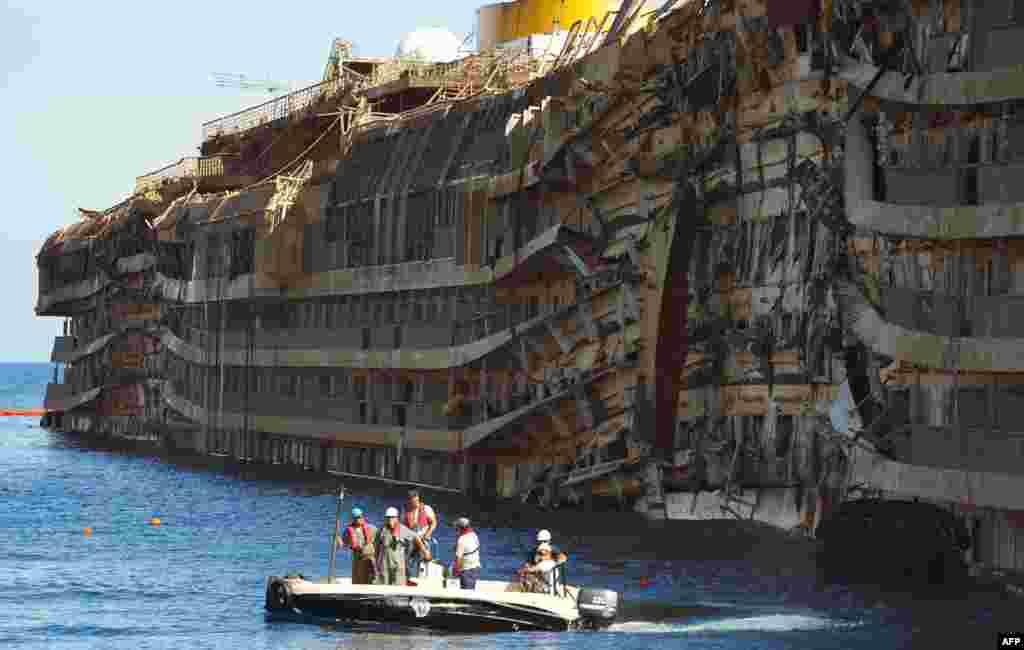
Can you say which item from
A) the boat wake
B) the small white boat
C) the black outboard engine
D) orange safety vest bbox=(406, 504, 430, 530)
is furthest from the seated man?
orange safety vest bbox=(406, 504, 430, 530)

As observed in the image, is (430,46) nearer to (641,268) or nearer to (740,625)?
(641,268)

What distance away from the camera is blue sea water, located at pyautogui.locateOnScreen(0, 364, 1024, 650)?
53.0 metres

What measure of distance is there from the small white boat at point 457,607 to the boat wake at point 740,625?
0.96 m

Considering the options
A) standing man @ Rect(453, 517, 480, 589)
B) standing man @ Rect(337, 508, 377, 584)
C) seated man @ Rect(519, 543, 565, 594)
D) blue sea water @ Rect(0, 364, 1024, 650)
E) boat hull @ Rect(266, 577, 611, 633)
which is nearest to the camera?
blue sea water @ Rect(0, 364, 1024, 650)

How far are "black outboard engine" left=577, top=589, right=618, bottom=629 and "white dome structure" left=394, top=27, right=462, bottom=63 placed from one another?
81080mm

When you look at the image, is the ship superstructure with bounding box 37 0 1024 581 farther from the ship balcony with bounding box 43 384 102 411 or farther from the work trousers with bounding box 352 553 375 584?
the ship balcony with bounding box 43 384 102 411

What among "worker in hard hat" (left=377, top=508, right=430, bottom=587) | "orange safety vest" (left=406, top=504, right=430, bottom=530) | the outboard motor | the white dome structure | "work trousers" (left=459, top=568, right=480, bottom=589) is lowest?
the outboard motor

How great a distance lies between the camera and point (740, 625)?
5497 cm

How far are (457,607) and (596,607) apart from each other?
3.16 meters

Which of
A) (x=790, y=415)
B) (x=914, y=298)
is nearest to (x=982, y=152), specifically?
(x=914, y=298)

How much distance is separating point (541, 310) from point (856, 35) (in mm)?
30469

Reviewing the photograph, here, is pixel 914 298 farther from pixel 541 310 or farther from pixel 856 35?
pixel 541 310

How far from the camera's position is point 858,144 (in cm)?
6600

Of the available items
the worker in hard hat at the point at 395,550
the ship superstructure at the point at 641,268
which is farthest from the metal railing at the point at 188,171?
the worker in hard hat at the point at 395,550
